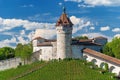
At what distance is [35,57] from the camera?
82.2 metres

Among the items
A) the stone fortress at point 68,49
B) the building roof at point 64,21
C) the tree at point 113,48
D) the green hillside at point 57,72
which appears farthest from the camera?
the tree at point 113,48

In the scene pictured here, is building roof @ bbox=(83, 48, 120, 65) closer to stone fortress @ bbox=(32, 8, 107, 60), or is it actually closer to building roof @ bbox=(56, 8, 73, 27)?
stone fortress @ bbox=(32, 8, 107, 60)

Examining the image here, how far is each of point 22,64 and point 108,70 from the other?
1771 centimetres

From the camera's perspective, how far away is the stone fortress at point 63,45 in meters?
77.1

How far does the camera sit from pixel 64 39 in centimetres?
7700

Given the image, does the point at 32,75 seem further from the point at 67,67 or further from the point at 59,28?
the point at 59,28

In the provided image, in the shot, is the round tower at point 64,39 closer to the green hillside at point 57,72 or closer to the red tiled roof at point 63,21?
the red tiled roof at point 63,21

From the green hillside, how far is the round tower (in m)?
2.41

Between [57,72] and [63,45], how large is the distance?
8.57 m

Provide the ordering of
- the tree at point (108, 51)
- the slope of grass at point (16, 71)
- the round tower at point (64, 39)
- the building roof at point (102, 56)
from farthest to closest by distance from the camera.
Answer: the tree at point (108, 51), the round tower at point (64, 39), the slope of grass at point (16, 71), the building roof at point (102, 56)

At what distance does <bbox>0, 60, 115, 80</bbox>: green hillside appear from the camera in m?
66.8

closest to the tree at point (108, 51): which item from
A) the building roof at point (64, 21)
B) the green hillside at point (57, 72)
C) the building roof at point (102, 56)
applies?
the building roof at point (102, 56)

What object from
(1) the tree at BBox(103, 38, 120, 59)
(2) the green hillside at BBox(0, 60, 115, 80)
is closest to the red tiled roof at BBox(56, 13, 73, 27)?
(2) the green hillside at BBox(0, 60, 115, 80)

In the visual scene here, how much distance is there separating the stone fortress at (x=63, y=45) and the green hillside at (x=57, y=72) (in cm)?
280
